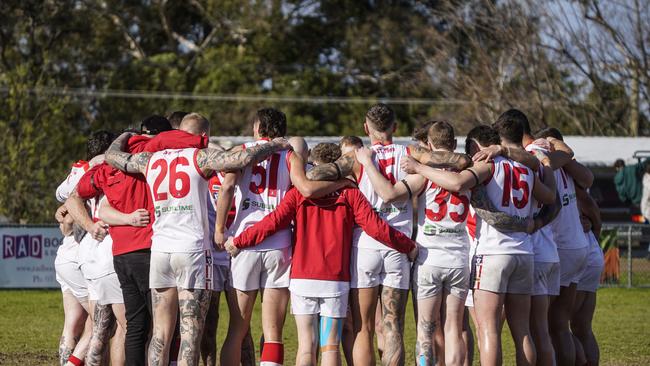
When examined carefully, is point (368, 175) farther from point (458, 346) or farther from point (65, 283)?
point (65, 283)

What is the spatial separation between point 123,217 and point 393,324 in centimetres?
244

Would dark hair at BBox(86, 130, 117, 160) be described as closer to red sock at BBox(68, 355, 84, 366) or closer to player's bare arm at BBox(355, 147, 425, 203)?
red sock at BBox(68, 355, 84, 366)

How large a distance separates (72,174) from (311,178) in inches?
104

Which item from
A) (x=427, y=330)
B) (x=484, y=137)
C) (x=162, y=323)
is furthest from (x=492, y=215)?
(x=162, y=323)

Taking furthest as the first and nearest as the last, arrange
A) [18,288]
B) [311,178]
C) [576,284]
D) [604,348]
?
[18,288]
[604,348]
[576,284]
[311,178]

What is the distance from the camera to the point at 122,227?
27.8 feet

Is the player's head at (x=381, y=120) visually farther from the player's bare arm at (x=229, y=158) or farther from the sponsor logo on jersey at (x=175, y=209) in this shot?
the sponsor logo on jersey at (x=175, y=209)

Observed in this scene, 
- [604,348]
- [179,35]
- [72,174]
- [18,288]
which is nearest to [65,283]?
[72,174]

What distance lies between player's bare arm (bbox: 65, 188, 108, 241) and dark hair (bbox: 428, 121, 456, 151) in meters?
2.97

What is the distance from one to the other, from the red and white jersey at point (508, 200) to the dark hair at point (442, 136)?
0.42m

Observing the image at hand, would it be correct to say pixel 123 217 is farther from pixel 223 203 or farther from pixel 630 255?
pixel 630 255

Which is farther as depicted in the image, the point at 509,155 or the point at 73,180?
the point at 73,180

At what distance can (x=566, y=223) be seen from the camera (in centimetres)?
942

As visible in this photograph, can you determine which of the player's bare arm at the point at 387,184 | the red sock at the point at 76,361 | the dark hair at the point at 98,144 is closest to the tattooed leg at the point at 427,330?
the player's bare arm at the point at 387,184
